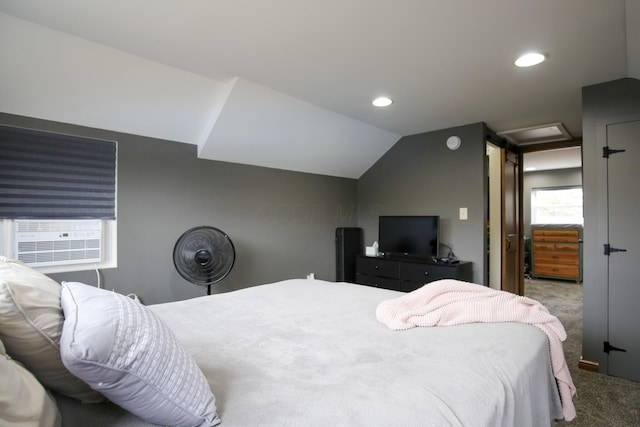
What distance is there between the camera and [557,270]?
20.4 feet

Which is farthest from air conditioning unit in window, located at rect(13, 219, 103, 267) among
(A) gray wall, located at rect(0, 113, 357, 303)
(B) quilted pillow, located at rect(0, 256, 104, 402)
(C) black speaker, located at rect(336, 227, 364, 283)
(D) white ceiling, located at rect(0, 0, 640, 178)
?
(C) black speaker, located at rect(336, 227, 364, 283)

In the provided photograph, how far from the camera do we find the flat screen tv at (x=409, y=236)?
3.77 metres

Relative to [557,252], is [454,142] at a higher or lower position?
higher

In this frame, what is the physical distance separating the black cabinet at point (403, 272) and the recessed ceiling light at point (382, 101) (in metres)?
1.69

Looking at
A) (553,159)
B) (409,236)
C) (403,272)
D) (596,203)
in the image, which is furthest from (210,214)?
(553,159)

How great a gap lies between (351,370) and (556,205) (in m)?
7.61

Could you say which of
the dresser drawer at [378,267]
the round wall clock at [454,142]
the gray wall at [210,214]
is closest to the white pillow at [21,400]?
the gray wall at [210,214]

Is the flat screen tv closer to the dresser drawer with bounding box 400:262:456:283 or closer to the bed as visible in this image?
the dresser drawer with bounding box 400:262:456:283

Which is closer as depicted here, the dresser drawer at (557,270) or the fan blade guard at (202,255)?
the fan blade guard at (202,255)

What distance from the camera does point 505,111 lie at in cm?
322

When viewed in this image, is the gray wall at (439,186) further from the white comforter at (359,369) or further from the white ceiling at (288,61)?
the white comforter at (359,369)

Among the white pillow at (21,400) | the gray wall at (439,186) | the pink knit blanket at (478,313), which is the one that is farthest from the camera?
the gray wall at (439,186)

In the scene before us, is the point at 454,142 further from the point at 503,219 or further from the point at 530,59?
the point at 530,59

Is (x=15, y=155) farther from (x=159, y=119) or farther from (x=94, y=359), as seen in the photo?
(x=94, y=359)
